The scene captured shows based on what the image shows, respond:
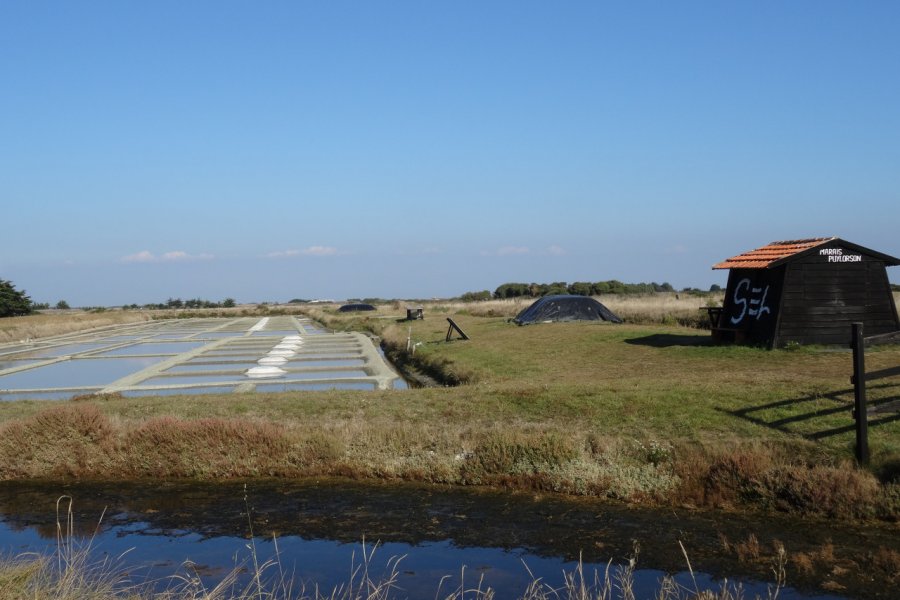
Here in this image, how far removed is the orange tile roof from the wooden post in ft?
29.5

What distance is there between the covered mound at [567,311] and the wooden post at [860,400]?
77.4ft

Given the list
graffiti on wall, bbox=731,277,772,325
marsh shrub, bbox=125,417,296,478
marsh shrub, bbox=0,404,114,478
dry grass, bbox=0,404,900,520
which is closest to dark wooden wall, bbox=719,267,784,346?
graffiti on wall, bbox=731,277,772,325

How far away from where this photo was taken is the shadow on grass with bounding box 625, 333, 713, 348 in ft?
69.1

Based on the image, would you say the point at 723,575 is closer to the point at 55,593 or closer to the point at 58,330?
the point at 55,593

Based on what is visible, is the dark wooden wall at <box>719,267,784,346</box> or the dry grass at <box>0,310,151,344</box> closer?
the dark wooden wall at <box>719,267,784,346</box>

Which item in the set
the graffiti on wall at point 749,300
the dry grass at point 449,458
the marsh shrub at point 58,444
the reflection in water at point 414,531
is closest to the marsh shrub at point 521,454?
the dry grass at point 449,458

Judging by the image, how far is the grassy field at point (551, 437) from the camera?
953 cm

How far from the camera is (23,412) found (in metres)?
15.2

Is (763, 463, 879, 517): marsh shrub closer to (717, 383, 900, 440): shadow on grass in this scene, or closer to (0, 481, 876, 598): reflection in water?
(0, 481, 876, 598): reflection in water

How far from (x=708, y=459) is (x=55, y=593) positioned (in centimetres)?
777

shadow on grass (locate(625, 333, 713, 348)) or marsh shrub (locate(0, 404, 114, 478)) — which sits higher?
shadow on grass (locate(625, 333, 713, 348))

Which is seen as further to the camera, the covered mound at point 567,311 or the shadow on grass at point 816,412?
the covered mound at point 567,311

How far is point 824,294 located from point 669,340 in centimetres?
512

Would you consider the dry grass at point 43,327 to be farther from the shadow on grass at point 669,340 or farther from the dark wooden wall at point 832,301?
the dark wooden wall at point 832,301
